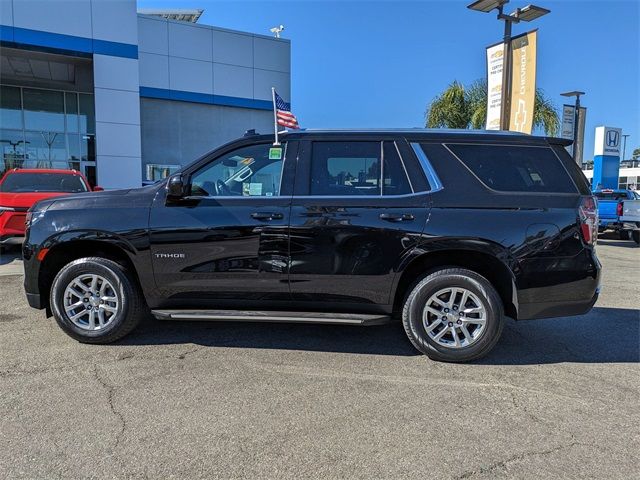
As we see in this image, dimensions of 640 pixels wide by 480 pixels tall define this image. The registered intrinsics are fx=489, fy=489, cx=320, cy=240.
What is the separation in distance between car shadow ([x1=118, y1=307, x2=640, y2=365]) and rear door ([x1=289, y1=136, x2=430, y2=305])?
2.08ft

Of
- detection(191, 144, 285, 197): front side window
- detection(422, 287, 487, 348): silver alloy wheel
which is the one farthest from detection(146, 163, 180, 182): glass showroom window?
detection(422, 287, 487, 348): silver alloy wheel

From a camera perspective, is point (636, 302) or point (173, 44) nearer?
point (636, 302)

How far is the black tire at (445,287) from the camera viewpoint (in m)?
4.10

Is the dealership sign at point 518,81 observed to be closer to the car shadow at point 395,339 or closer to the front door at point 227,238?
the car shadow at point 395,339

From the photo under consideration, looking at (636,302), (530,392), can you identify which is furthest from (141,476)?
(636,302)

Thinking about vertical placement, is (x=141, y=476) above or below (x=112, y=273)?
below

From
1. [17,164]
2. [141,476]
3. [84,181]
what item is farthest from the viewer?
[17,164]

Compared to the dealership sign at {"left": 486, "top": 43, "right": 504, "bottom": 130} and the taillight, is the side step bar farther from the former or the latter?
the dealership sign at {"left": 486, "top": 43, "right": 504, "bottom": 130}

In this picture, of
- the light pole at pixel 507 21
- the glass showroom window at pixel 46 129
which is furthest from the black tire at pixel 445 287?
the glass showroom window at pixel 46 129

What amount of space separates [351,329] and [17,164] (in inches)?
763

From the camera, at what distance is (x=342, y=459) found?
2734 mm

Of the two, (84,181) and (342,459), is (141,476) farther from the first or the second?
(84,181)

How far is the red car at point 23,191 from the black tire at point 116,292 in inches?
195

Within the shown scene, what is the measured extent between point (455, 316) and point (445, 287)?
0.26 meters
